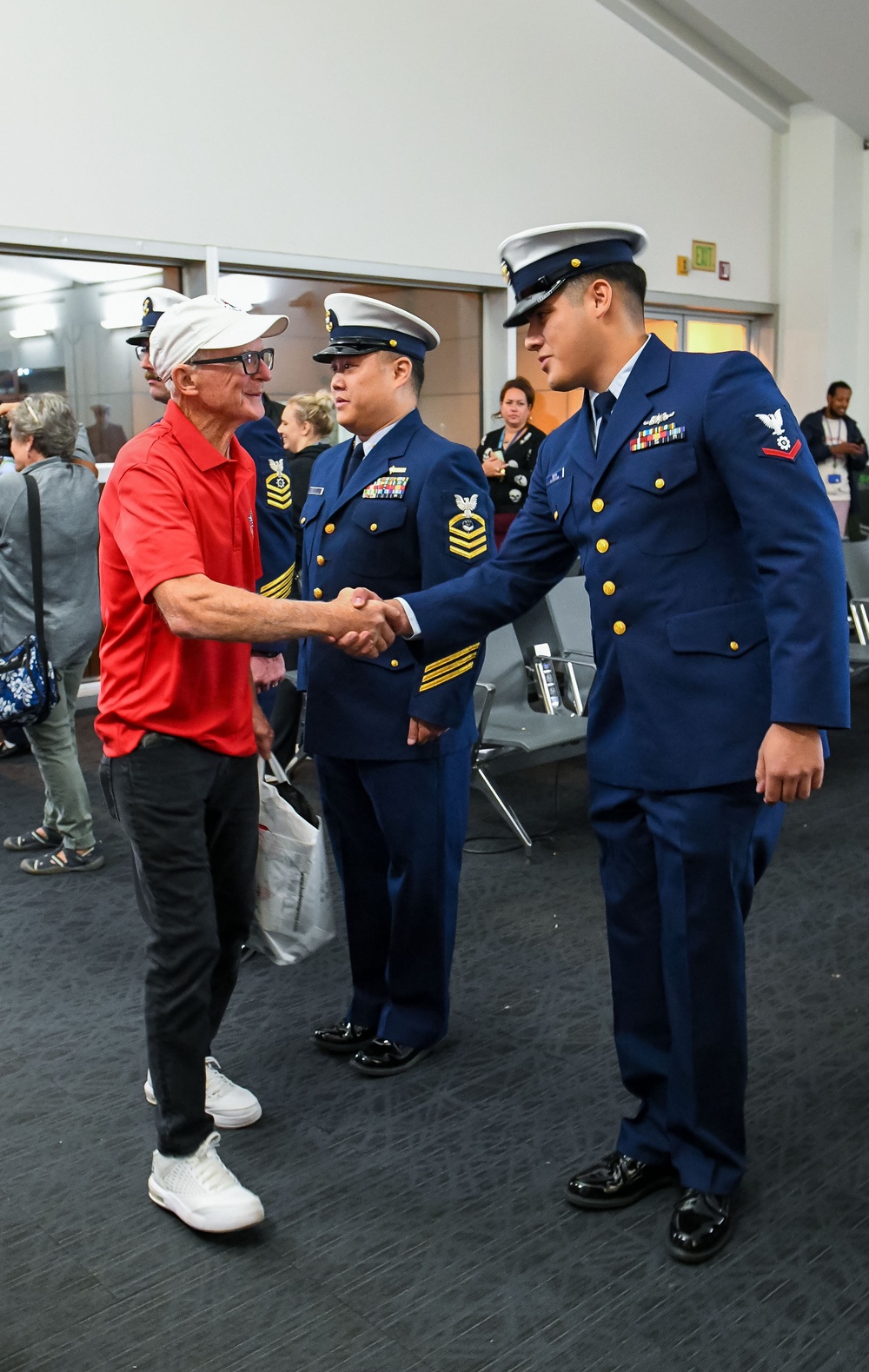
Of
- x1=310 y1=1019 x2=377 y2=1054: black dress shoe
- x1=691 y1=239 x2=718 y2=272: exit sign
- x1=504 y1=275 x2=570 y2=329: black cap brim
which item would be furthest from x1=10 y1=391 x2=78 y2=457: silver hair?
x1=691 y1=239 x2=718 y2=272: exit sign

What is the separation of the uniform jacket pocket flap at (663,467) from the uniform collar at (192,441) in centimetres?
78

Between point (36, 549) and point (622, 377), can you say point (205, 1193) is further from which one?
point (36, 549)

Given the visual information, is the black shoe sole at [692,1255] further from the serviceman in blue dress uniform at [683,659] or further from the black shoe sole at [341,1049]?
the black shoe sole at [341,1049]

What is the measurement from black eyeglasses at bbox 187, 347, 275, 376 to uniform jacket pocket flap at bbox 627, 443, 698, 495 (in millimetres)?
755

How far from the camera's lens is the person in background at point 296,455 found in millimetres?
5262

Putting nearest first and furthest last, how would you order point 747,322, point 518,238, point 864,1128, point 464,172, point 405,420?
point 518,238 < point 864,1128 < point 405,420 < point 464,172 < point 747,322

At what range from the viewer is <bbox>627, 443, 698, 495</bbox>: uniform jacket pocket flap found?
2.16 meters

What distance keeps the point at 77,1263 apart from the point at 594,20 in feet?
32.2

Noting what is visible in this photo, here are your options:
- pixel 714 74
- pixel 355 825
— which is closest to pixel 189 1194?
pixel 355 825

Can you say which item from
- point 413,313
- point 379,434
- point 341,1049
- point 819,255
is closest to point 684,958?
point 341,1049

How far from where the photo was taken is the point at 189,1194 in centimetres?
237

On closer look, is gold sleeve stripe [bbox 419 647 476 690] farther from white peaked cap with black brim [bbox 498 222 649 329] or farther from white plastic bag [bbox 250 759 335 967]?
white peaked cap with black brim [bbox 498 222 649 329]

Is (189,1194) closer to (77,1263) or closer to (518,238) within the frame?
(77,1263)

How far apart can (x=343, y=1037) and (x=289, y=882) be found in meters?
0.59
